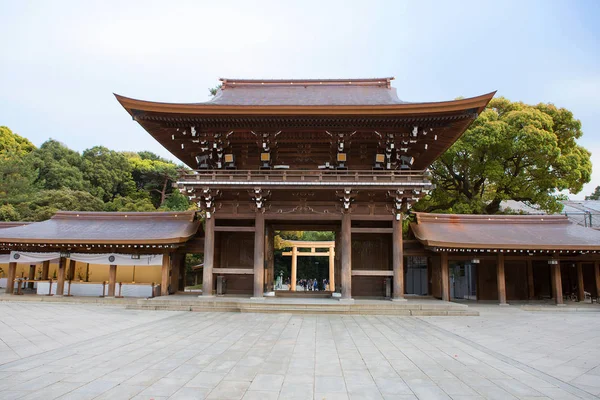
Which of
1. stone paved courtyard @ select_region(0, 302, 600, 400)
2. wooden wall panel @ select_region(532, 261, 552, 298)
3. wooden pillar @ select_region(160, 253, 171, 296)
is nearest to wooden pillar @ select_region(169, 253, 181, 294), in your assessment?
wooden pillar @ select_region(160, 253, 171, 296)

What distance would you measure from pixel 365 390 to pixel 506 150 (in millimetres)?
23403

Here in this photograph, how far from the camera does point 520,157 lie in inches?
972

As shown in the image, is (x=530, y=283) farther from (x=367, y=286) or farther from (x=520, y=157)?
(x=520, y=157)

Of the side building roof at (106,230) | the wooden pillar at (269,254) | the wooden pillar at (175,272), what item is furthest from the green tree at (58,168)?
the wooden pillar at (269,254)

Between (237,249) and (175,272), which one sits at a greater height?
(237,249)

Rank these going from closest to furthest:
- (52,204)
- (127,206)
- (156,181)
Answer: (52,204)
(127,206)
(156,181)

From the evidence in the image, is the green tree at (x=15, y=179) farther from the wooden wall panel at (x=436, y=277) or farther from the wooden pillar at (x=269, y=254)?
the wooden wall panel at (x=436, y=277)

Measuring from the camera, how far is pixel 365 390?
5.45m

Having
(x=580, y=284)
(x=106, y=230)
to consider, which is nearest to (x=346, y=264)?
(x=106, y=230)

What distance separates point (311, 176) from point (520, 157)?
1704 cm

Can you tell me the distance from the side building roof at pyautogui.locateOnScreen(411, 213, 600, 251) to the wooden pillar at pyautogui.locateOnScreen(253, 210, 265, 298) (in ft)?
22.7

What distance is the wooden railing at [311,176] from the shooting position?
14945 millimetres

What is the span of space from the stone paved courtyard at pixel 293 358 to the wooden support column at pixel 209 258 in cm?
335

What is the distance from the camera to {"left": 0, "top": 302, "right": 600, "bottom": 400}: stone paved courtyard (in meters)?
5.41
